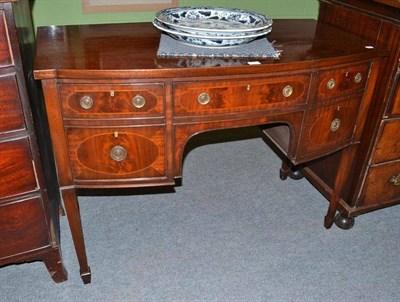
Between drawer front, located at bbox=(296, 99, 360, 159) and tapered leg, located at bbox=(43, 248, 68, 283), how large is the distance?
921mm

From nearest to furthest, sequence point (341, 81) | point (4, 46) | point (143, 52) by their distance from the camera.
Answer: point (4, 46)
point (143, 52)
point (341, 81)

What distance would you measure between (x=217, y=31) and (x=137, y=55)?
0.25 m

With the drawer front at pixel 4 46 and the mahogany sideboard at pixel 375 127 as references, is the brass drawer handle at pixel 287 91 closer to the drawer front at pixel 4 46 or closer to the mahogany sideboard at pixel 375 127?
the mahogany sideboard at pixel 375 127

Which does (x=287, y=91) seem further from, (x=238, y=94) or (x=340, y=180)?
(x=340, y=180)

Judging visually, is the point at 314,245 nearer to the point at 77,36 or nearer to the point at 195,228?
the point at 195,228

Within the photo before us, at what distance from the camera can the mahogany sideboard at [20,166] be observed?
1026mm

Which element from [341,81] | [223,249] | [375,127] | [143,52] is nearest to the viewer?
[143,52]

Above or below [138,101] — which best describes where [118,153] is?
below

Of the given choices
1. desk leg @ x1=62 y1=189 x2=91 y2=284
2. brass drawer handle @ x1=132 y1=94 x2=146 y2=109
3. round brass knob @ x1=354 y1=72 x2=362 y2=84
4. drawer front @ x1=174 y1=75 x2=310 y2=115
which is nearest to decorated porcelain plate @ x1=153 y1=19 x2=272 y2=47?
drawer front @ x1=174 y1=75 x2=310 y2=115

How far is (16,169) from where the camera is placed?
1.18m

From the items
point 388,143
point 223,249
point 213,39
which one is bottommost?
point 223,249

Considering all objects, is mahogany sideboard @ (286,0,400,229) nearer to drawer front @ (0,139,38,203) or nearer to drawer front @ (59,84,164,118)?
drawer front @ (59,84,164,118)

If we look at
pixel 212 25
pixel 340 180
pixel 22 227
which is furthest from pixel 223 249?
pixel 212 25

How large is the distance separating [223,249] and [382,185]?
74cm
